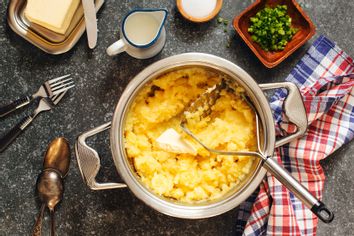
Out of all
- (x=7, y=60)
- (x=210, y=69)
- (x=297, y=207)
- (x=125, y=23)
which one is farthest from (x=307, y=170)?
(x=7, y=60)

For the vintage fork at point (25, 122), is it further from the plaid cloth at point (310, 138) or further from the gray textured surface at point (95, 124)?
the plaid cloth at point (310, 138)

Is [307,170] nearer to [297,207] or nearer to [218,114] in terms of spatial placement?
[297,207]

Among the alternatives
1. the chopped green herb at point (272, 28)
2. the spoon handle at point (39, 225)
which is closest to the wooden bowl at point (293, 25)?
the chopped green herb at point (272, 28)

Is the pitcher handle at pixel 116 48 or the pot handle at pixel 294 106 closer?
the pot handle at pixel 294 106

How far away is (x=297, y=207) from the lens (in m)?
1.59

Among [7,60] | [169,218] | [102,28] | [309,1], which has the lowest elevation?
[169,218]

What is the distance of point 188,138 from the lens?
151 centimetres

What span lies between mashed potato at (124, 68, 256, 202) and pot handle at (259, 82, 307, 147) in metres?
0.11

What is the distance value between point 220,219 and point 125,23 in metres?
0.66

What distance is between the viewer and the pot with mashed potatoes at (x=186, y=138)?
4.66 feet

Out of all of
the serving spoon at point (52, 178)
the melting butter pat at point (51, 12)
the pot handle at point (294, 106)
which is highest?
the melting butter pat at point (51, 12)

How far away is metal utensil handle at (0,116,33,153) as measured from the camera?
1623 mm

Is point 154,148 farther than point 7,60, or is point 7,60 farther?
point 7,60

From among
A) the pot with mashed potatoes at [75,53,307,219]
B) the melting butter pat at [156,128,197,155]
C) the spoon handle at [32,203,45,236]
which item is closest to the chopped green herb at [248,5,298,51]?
the pot with mashed potatoes at [75,53,307,219]
